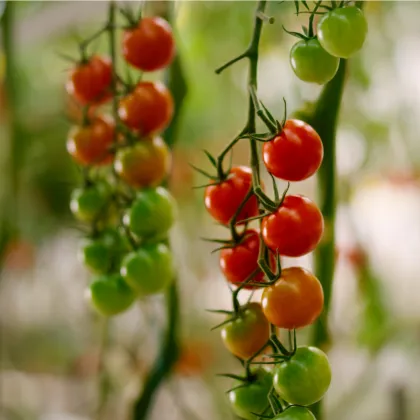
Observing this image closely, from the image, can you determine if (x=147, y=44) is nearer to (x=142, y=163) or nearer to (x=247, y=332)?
(x=142, y=163)

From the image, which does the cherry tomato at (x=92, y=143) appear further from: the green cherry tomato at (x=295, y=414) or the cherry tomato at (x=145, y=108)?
the green cherry tomato at (x=295, y=414)

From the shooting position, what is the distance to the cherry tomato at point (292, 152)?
228 millimetres

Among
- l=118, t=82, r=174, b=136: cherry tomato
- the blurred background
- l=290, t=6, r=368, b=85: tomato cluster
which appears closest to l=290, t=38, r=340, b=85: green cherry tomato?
l=290, t=6, r=368, b=85: tomato cluster

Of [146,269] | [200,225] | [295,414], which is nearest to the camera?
[295,414]

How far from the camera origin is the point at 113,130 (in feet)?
1.22

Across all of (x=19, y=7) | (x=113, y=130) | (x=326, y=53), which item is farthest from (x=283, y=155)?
(x=19, y=7)

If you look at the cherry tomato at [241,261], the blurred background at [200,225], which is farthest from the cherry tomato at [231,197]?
the blurred background at [200,225]

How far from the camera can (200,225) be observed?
1.24 metres

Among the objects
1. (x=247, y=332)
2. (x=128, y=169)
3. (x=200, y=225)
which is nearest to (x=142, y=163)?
(x=128, y=169)

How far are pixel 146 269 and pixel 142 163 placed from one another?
0.05 m

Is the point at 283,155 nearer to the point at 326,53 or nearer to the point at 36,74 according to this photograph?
the point at 326,53

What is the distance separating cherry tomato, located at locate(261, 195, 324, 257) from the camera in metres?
0.23

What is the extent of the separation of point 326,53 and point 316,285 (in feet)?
0.27

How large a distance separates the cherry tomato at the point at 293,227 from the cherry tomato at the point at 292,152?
0.01 m
